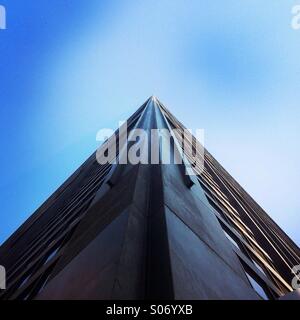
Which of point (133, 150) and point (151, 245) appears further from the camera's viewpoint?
point (133, 150)

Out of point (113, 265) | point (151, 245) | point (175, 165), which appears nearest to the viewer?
point (113, 265)

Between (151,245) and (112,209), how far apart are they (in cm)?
145

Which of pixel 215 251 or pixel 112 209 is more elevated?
pixel 112 209

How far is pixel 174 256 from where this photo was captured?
4.11m
